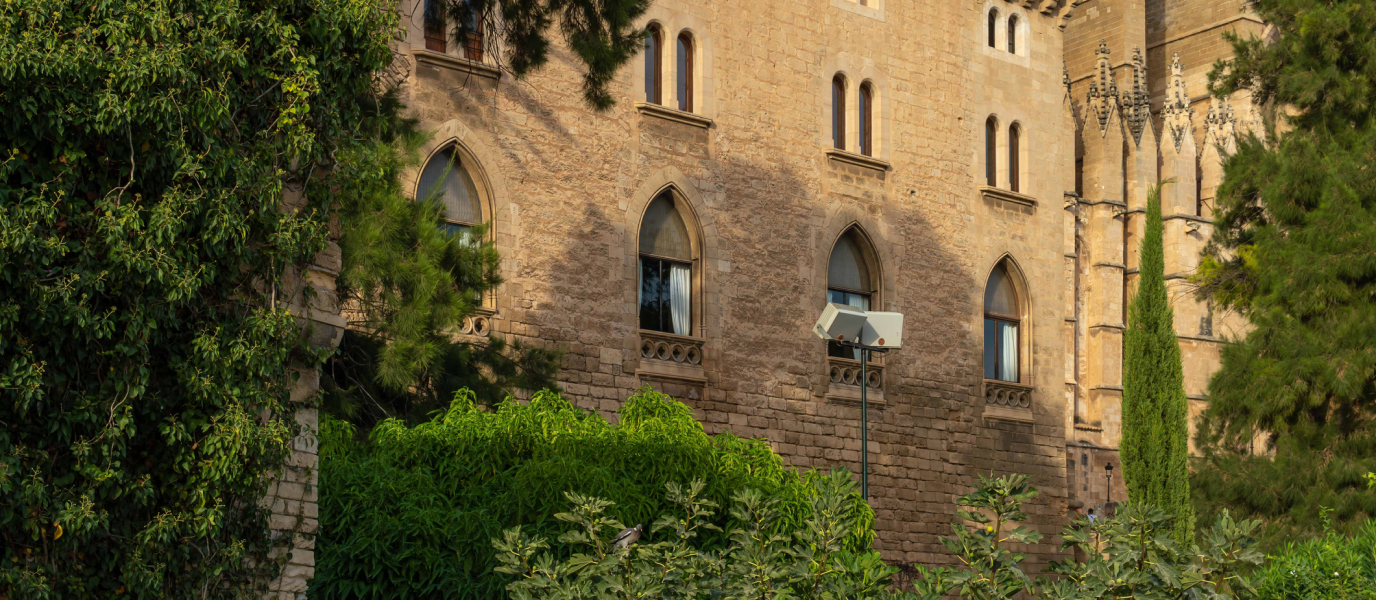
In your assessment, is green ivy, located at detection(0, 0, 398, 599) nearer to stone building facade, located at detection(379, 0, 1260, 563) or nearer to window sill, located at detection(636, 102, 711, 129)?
stone building facade, located at detection(379, 0, 1260, 563)

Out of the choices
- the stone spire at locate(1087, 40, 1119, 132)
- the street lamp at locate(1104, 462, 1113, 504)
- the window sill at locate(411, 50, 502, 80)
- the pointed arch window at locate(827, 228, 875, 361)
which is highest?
the stone spire at locate(1087, 40, 1119, 132)

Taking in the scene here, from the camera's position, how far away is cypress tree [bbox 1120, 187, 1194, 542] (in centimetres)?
2247

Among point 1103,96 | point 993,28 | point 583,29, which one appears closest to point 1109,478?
point 1103,96

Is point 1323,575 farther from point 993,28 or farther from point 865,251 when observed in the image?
point 993,28

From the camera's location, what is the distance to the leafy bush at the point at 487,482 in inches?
429

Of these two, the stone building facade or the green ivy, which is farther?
the stone building facade

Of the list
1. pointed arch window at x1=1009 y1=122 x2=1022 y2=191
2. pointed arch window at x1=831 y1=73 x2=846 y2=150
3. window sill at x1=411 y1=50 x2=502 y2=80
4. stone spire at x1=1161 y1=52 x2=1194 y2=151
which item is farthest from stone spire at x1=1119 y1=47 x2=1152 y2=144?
window sill at x1=411 y1=50 x2=502 y2=80

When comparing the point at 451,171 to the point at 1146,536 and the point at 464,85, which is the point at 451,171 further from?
the point at 1146,536

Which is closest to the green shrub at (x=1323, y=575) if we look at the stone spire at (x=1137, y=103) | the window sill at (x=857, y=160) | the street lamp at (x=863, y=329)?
the street lamp at (x=863, y=329)

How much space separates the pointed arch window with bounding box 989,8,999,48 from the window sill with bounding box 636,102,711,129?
5659mm

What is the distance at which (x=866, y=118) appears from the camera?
20875 millimetres

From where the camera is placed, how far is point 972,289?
844 inches

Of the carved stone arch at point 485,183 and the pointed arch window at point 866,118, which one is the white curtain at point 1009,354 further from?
the carved stone arch at point 485,183

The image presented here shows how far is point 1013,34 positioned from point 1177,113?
478 inches
